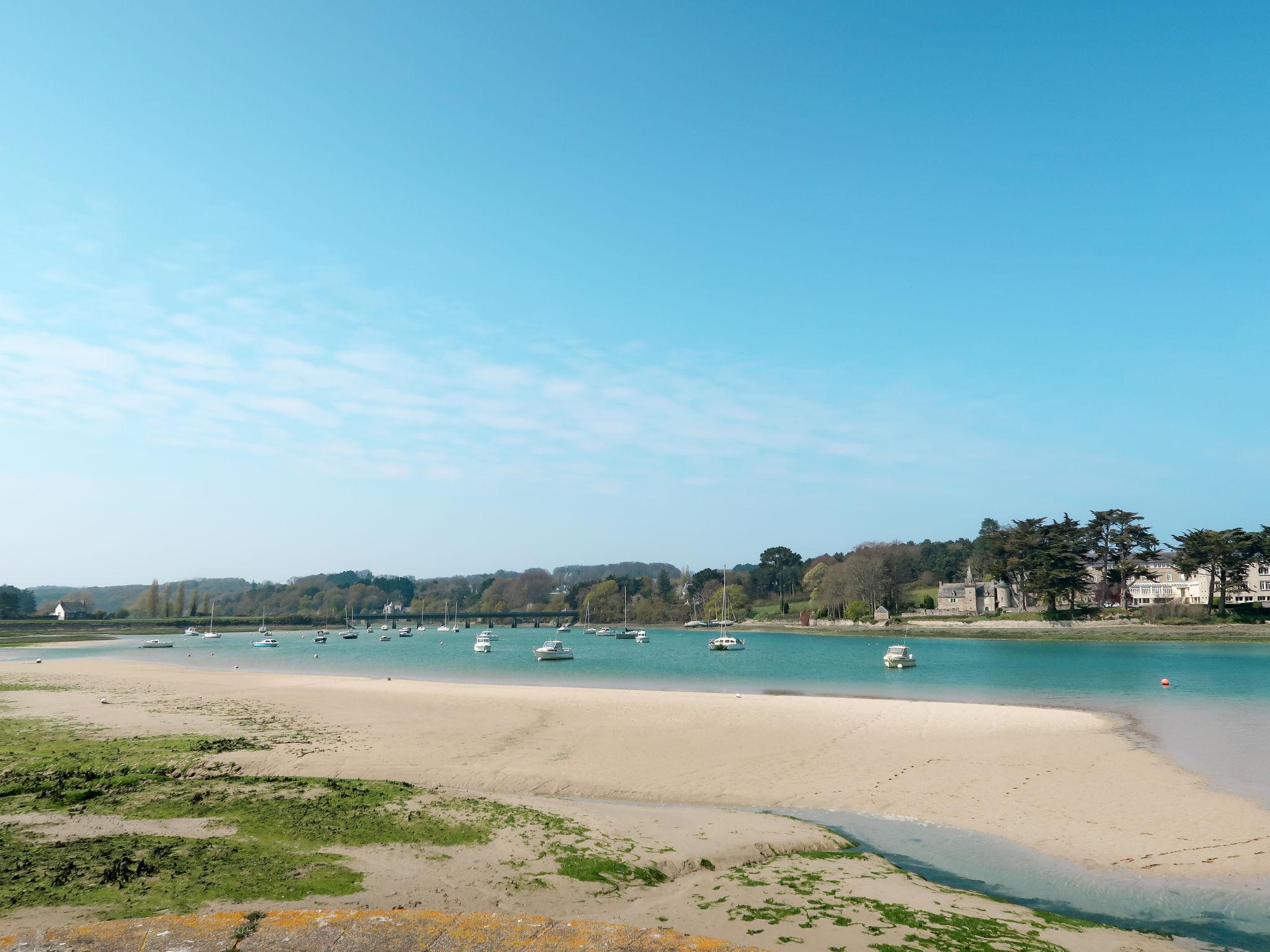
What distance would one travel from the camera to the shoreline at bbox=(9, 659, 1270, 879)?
15.4 metres

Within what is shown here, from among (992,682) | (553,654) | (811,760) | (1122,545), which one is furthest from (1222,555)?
(811,760)

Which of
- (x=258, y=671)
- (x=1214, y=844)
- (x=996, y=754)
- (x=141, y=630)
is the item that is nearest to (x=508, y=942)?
(x=1214, y=844)

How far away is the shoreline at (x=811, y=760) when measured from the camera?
50.5 feet

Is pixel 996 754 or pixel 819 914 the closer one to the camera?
pixel 819 914

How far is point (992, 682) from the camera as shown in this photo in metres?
50.5

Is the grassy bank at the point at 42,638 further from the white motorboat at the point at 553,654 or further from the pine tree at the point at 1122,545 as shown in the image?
the pine tree at the point at 1122,545

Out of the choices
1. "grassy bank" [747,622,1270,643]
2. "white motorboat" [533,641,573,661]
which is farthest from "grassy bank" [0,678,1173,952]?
"grassy bank" [747,622,1270,643]

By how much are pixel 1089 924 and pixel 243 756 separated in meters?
17.5

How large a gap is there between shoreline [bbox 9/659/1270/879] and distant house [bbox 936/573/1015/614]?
127 meters

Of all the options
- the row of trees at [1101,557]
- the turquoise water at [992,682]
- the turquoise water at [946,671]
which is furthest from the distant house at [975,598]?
the turquoise water at [992,682]

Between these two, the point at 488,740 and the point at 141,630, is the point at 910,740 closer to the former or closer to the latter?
the point at 488,740

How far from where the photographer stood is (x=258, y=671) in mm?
60531

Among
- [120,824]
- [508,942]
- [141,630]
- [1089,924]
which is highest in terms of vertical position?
[508,942]

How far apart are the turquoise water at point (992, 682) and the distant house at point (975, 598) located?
109 ft
